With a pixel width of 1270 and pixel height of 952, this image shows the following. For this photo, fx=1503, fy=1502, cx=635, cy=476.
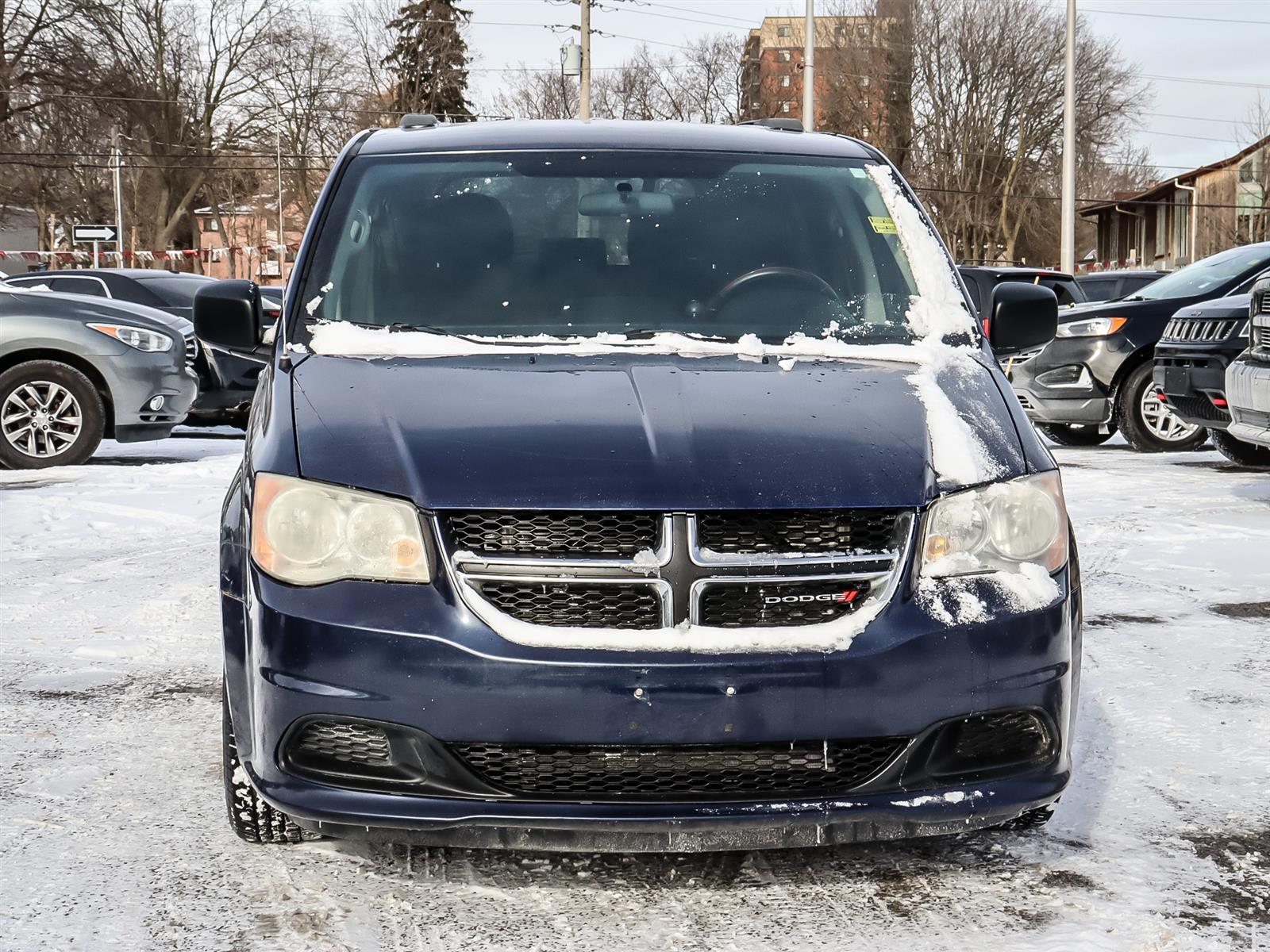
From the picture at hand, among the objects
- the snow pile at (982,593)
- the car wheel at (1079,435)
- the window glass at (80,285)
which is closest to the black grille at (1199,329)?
the car wheel at (1079,435)

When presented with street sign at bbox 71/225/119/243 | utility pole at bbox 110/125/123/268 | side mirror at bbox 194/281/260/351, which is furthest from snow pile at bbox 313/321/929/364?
utility pole at bbox 110/125/123/268

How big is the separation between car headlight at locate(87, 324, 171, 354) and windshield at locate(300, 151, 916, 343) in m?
7.10

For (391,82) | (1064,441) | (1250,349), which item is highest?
(391,82)

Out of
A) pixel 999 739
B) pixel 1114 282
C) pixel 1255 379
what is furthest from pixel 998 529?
pixel 1114 282

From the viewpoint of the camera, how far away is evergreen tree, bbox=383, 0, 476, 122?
6228 centimetres

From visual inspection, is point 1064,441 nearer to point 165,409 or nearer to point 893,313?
point 165,409

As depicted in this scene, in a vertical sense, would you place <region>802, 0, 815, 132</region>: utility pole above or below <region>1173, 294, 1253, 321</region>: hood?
above

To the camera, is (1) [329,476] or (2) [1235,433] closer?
(1) [329,476]

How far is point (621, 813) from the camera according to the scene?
2.72m

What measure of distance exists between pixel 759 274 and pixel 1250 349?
5569 millimetres

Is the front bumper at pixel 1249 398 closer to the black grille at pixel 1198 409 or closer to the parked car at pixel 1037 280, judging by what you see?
the black grille at pixel 1198 409

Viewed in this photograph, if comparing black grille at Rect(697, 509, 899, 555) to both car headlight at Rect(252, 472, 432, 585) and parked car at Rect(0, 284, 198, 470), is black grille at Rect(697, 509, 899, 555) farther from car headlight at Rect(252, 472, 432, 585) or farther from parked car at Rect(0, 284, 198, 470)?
parked car at Rect(0, 284, 198, 470)

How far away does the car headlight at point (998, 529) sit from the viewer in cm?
288

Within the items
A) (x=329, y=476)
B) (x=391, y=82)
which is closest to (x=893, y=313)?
(x=329, y=476)
